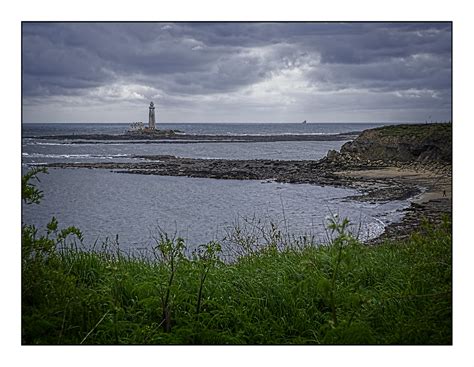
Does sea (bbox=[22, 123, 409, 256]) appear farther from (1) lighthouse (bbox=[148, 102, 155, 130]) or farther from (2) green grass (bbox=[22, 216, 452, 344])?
(2) green grass (bbox=[22, 216, 452, 344])

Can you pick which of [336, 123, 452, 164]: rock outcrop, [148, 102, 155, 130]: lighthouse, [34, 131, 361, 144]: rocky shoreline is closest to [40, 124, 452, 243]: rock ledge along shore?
[336, 123, 452, 164]: rock outcrop

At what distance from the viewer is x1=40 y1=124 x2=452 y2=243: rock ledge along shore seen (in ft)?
14.3

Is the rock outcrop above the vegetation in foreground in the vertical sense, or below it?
above

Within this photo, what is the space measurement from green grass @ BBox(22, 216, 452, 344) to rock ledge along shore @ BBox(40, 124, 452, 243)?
28 centimetres

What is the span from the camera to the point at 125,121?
4598mm

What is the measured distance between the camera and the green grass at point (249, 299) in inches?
155

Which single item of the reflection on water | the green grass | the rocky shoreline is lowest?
the green grass

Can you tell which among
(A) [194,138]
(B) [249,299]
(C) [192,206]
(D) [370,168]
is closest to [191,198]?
(C) [192,206]

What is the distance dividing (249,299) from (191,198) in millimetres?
813

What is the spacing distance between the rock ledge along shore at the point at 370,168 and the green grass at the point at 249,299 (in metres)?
0.28

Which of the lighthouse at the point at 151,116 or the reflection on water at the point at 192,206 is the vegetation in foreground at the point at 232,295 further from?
the lighthouse at the point at 151,116

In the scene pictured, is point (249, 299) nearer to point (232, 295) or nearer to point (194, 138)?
point (232, 295)
